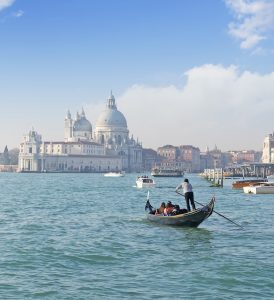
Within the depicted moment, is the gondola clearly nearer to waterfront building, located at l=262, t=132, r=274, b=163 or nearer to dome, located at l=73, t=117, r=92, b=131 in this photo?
waterfront building, located at l=262, t=132, r=274, b=163

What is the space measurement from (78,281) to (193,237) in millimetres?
6082

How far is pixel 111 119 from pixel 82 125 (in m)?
8.80

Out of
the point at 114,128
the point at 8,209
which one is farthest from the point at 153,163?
the point at 8,209

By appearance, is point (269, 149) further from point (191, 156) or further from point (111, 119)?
point (111, 119)

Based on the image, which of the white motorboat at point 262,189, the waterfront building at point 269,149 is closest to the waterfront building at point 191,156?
the waterfront building at point 269,149

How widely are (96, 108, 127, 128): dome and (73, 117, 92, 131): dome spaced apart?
3498 millimetres

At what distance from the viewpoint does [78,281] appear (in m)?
11.0

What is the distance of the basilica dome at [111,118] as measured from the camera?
171625mm

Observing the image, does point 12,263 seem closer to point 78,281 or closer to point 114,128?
point 78,281

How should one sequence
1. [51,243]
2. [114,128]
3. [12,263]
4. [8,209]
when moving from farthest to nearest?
[114,128], [8,209], [51,243], [12,263]

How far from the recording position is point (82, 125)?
17488 centimetres

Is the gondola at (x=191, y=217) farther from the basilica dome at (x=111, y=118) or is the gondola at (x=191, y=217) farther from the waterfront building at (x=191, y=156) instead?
the waterfront building at (x=191, y=156)

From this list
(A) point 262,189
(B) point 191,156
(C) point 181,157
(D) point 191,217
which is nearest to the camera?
(D) point 191,217

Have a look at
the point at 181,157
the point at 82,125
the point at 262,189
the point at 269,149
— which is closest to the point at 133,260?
the point at 262,189
